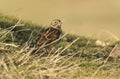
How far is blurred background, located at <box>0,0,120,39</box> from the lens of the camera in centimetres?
1384

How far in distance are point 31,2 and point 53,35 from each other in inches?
267

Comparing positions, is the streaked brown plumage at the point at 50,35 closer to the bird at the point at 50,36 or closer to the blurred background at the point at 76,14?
the bird at the point at 50,36

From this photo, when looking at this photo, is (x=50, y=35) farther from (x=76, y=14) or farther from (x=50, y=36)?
(x=76, y=14)

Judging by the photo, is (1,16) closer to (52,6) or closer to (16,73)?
(52,6)

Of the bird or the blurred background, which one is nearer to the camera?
the bird

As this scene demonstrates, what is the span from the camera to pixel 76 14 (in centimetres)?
1479

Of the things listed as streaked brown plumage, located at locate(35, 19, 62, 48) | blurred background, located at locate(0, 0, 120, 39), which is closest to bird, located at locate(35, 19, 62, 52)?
streaked brown plumage, located at locate(35, 19, 62, 48)

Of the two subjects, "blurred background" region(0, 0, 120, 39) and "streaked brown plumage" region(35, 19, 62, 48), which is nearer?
"streaked brown plumage" region(35, 19, 62, 48)

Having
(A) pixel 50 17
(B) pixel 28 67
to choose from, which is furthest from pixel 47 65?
(A) pixel 50 17

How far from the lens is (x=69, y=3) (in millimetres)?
15797

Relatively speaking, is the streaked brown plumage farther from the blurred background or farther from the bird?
the blurred background

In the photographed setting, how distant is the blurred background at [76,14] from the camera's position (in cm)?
1384

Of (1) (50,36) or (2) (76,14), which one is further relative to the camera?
(2) (76,14)

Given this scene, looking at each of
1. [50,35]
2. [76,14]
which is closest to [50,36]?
[50,35]
